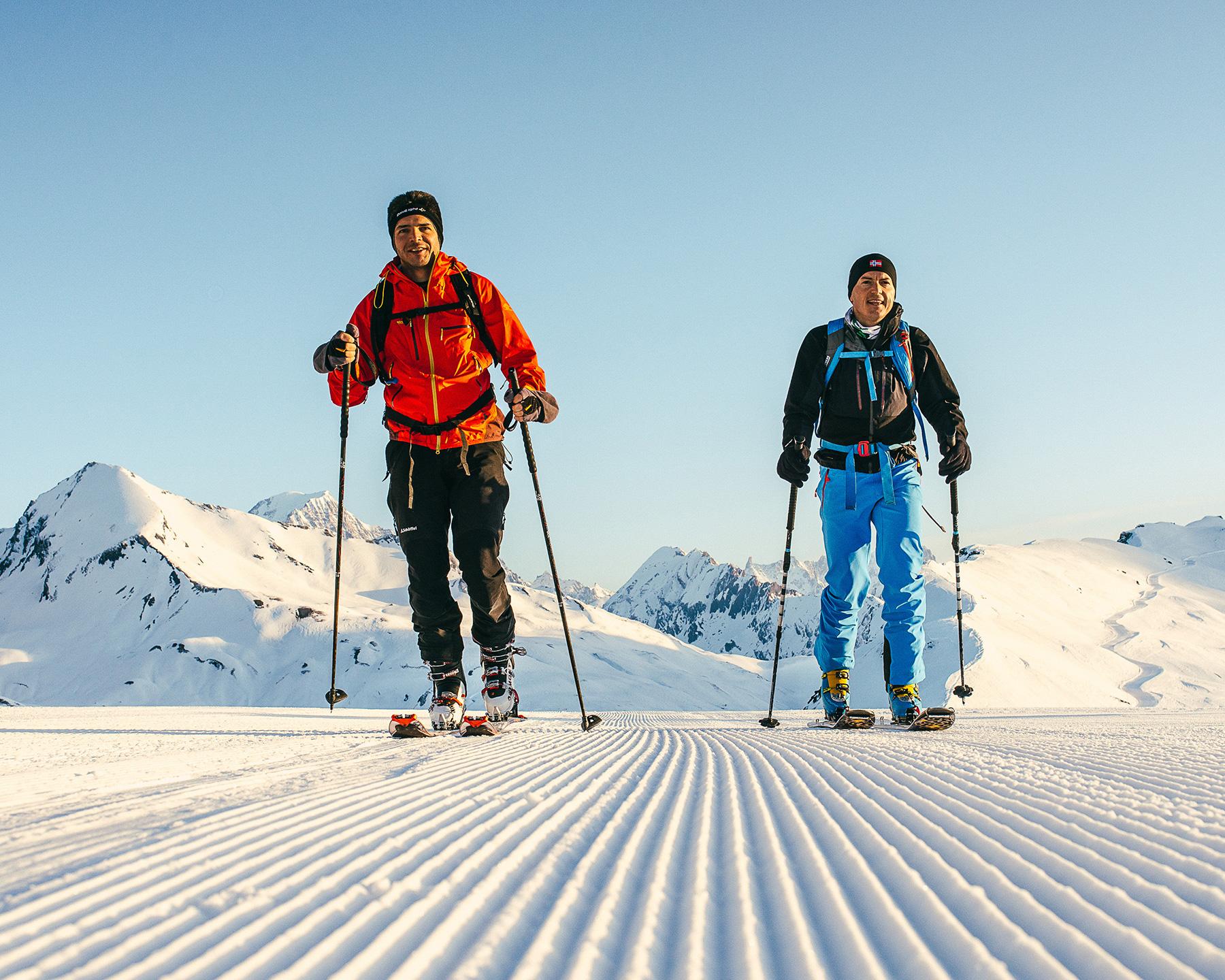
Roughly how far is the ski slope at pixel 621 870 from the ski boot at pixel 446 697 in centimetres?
191

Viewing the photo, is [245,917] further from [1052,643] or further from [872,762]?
[1052,643]

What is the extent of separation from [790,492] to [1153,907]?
5163mm

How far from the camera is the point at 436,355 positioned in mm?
4844

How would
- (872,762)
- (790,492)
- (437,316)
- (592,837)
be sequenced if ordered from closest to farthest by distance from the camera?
(592,837) < (872,762) < (437,316) < (790,492)

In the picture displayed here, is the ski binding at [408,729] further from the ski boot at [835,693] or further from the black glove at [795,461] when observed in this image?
the black glove at [795,461]

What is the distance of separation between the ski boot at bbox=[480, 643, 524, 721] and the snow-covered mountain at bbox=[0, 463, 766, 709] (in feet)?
134

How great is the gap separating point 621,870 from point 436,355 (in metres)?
3.84

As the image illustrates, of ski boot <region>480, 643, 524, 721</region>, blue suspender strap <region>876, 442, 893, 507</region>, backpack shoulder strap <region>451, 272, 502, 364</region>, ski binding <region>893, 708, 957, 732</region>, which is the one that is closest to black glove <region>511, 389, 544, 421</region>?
backpack shoulder strap <region>451, 272, 502, 364</region>

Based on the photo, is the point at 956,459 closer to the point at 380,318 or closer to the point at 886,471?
the point at 886,471

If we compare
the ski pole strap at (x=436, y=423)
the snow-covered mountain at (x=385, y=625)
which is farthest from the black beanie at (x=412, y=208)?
the snow-covered mountain at (x=385, y=625)

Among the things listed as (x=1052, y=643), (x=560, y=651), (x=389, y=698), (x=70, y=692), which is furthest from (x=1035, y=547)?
(x=70, y=692)

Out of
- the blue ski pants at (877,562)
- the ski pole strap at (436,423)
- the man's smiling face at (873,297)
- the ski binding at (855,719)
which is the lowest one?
the ski binding at (855,719)

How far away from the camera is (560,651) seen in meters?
60.7

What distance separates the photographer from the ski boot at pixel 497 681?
197 inches
